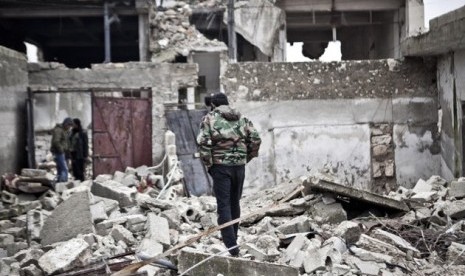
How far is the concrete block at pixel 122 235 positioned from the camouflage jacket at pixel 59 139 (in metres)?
4.82

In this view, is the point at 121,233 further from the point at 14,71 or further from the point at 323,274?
the point at 14,71

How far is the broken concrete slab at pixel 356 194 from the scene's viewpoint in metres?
6.56

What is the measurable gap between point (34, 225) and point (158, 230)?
1871 millimetres

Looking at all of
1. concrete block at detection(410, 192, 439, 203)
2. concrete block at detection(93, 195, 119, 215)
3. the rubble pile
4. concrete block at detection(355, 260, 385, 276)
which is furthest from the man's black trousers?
the rubble pile

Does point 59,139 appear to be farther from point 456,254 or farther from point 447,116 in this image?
point 456,254

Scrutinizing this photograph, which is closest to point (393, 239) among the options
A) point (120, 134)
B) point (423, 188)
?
point (423, 188)

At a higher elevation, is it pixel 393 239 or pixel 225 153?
pixel 225 153

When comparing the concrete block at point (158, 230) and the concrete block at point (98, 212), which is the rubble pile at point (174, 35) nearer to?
the concrete block at point (98, 212)

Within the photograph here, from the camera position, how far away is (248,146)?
5.33 meters

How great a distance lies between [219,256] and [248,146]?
125cm

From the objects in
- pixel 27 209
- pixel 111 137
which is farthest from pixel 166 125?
pixel 27 209

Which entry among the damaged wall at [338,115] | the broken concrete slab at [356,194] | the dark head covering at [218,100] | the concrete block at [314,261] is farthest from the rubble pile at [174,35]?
the concrete block at [314,261]

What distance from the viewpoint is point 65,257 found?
4922 millimetres

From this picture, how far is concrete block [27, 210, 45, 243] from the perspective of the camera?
650 cm
